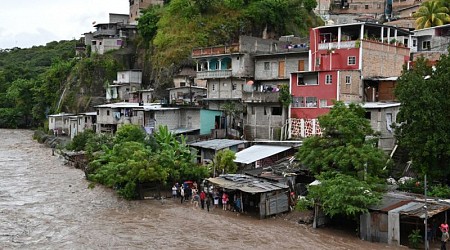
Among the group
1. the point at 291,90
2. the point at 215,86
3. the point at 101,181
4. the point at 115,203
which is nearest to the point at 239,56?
the point at 215,86

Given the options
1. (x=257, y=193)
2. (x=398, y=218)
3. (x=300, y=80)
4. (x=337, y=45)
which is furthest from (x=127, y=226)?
(x=337, y=45)

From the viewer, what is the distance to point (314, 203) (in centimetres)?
2402

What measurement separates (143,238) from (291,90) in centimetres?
1870

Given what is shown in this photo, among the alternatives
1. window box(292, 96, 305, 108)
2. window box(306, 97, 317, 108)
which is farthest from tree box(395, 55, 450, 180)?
window box(292, 96, 305, 108)

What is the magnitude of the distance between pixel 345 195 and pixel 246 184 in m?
6.36

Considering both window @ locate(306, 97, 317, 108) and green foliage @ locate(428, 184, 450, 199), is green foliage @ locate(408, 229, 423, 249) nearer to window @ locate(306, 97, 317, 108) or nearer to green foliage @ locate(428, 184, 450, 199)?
green foliage @ locate(428, 184, 450, 199)

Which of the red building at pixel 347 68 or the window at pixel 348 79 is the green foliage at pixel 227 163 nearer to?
the red building at pixel 347 68

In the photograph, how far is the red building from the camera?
36125mm

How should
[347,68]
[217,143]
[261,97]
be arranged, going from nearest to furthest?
[347,68], [217,143], [261,97]

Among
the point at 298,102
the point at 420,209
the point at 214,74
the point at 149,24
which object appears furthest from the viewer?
the point at 149,24

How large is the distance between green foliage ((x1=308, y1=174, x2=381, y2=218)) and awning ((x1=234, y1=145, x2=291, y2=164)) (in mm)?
9125

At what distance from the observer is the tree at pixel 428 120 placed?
78.8ft

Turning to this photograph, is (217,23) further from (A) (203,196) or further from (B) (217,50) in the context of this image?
(A) (203,196)

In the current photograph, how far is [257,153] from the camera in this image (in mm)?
34125
